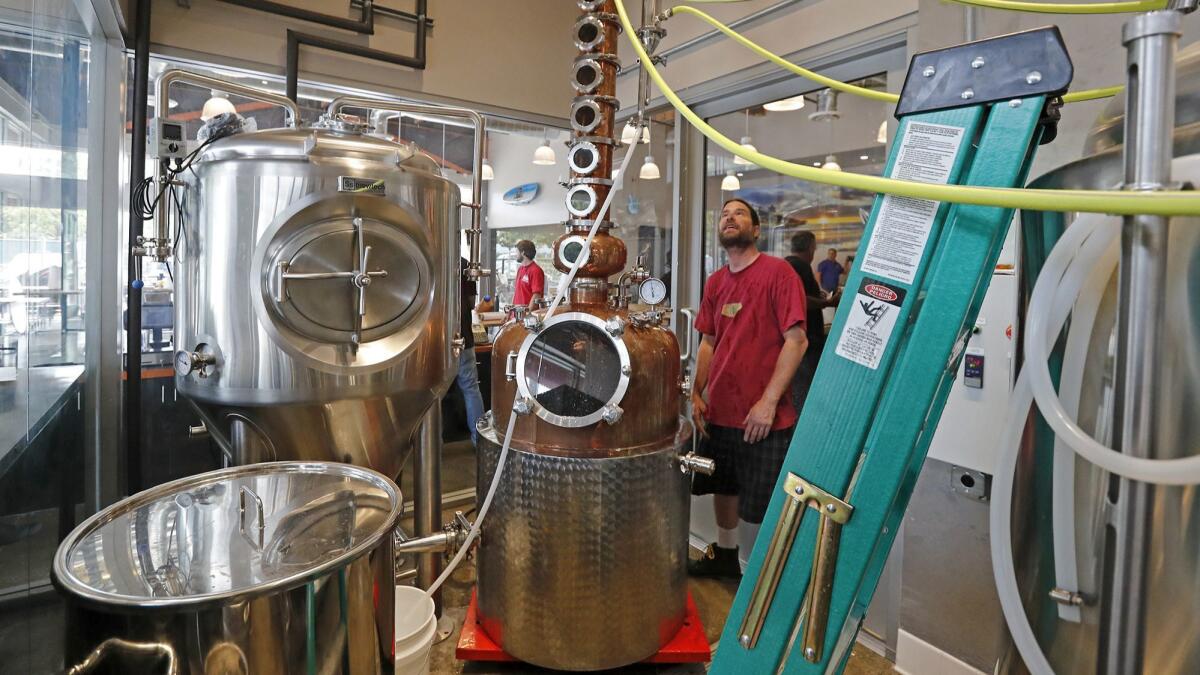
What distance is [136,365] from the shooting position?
2506mm

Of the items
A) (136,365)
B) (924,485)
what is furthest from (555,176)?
(924,485)

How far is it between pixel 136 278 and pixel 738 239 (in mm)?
2519

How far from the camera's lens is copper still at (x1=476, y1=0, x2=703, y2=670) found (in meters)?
2.04

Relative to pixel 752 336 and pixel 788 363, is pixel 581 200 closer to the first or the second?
pixel 752 336

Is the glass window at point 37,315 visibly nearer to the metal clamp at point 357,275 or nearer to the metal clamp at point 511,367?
the metal clamp at point 357,275

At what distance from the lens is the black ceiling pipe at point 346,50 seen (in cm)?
282

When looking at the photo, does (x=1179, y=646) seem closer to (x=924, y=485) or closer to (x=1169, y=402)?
(x=1169, y=402)

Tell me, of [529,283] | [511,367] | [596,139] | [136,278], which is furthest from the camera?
[529,283]

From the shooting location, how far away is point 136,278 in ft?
8.12

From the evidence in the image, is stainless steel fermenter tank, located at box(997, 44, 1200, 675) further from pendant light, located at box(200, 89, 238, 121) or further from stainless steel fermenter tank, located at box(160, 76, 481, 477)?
pendant light, located at box(200, 89, 238, 121)

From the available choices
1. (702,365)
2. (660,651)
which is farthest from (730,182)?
(660,651)

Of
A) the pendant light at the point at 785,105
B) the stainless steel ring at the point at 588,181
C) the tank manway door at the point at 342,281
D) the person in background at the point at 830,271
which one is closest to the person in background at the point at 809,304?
the person in background at the point at 830,271

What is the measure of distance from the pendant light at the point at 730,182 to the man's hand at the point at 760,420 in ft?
4.43

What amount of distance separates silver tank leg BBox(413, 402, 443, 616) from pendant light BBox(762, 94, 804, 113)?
7.31ft
